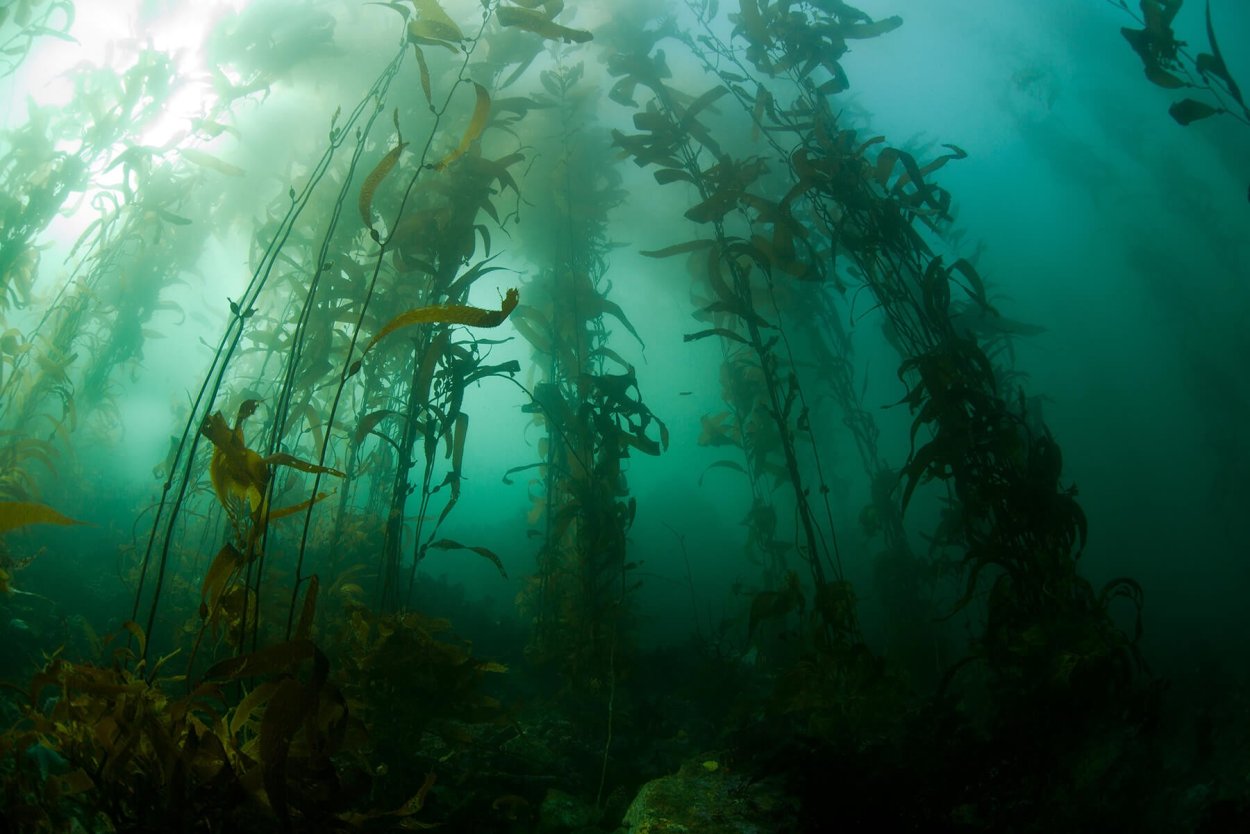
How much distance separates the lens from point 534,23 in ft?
9.63

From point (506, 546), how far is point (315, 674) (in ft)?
44.5

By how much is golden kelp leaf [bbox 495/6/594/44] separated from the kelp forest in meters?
0.03

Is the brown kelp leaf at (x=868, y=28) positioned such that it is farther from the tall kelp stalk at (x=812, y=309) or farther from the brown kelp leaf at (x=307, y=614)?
the brown kelp leaf at (x=307, y=614)

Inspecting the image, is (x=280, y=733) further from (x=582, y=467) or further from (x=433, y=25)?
(x=433, y=25)

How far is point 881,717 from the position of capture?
6.64ft

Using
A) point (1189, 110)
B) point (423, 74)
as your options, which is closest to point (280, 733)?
point (423, 74)

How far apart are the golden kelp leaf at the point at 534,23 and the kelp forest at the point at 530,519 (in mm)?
29

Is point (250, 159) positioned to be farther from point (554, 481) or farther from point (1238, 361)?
point (1238, 361)

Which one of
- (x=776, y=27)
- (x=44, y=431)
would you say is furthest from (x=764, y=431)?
(x=44, y=431)

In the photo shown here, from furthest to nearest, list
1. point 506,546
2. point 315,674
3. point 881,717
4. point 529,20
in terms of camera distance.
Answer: point 506,546, point 529,20, point 881,717, point 315,674

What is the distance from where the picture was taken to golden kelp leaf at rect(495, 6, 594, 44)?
2863 mm

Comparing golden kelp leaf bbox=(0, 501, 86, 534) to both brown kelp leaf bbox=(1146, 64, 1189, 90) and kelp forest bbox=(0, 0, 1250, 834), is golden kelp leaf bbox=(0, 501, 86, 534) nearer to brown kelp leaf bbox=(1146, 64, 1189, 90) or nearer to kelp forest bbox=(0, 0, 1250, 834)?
kelp forest bbox=(0, 0, 1250, 834)

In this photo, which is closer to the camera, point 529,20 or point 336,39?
point 529,20

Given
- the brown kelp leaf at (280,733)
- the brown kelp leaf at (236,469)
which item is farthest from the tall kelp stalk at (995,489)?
the brown kelp leaf at (236,469)
